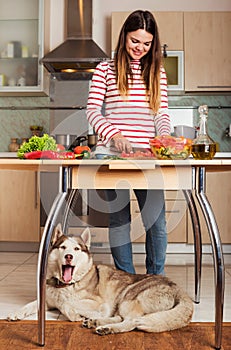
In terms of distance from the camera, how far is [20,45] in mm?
4375

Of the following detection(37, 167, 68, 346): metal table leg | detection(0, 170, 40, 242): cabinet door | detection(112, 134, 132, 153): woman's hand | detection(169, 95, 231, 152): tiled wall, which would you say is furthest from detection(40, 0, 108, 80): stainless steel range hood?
detection(37, 167, 68, 346): metal table leg

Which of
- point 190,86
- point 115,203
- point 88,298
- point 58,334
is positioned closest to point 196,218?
point 115,203

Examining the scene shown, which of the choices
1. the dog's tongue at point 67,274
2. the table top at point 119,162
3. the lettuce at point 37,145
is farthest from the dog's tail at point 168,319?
the lettuce at point 37,145

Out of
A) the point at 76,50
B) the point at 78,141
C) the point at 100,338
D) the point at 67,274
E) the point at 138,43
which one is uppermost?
the point at 76,50

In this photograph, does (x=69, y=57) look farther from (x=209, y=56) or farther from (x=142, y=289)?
(x=142, y=289)

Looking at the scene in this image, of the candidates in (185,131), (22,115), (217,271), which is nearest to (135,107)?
(217,271)

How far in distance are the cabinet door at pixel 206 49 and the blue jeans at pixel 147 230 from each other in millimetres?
2000

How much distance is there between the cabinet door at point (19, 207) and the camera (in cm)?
416

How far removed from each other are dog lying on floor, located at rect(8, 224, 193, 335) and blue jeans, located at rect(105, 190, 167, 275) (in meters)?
0.17

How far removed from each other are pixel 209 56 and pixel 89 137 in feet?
3.79

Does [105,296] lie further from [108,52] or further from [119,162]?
[108,52]

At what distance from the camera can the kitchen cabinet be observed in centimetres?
432

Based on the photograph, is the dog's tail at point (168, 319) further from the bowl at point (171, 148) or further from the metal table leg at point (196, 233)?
the bowl at point (171, 148)

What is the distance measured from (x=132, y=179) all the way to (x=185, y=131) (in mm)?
2509
